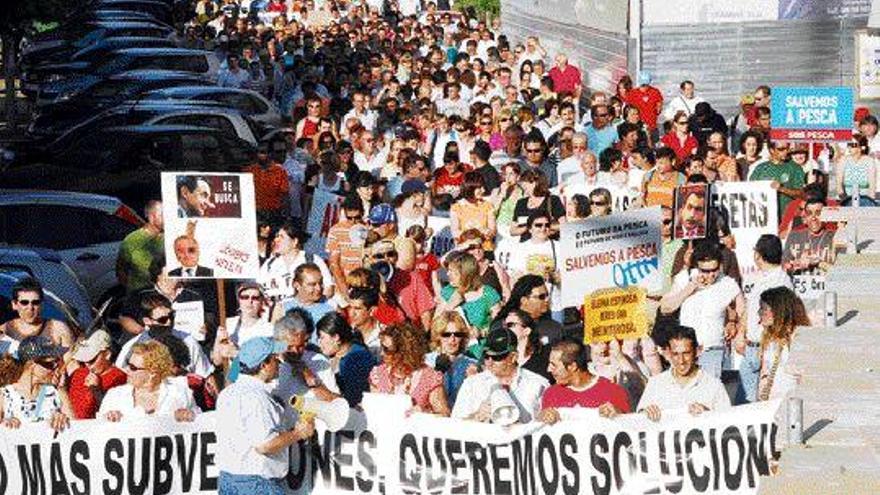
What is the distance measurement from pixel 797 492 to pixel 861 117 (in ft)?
53.9

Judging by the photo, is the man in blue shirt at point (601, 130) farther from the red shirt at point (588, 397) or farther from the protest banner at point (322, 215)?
the red shirt at point (588, 397)

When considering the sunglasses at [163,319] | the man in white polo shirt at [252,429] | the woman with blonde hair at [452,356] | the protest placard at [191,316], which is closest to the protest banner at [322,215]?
the protest placard at [191,316]

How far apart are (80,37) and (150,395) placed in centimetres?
4455

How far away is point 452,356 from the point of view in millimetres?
15672

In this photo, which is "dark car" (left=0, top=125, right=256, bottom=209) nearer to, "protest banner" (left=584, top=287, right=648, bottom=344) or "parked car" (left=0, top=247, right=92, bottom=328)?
"parked car" (left=0, top=247, right=92, bottom=328)

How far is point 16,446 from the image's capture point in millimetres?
14852

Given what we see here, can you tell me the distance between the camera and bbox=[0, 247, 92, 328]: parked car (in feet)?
67.8

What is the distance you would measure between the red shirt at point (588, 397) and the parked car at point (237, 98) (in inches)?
978

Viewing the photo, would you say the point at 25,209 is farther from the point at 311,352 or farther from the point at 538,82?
the point at 538,82

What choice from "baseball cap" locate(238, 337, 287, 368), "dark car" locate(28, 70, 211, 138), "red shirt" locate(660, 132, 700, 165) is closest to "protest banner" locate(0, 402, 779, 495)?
"baseball cap" locate(238, 337, 287, 368)

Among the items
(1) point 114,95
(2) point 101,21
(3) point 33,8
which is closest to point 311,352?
(1) point 114,95

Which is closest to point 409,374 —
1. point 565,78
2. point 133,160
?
point 133,160

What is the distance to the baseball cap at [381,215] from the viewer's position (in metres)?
20.9

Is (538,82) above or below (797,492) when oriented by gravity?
above
